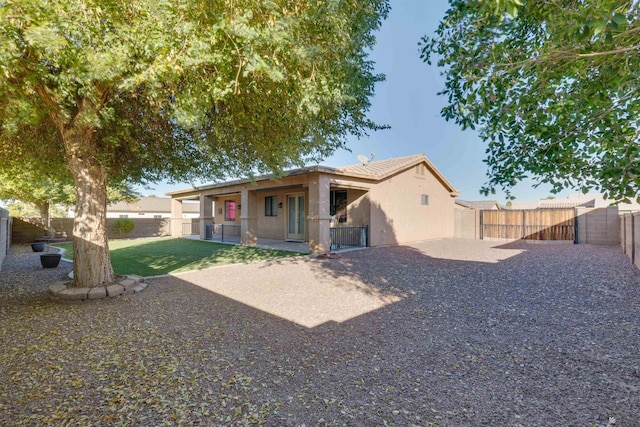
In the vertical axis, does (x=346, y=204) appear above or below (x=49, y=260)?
above

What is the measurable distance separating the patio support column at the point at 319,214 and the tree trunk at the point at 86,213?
21.3 feet

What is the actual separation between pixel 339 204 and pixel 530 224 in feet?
33.7

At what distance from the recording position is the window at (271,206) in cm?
1650

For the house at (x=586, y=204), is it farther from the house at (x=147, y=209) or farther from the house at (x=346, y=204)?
the house at (x=147, y=209)

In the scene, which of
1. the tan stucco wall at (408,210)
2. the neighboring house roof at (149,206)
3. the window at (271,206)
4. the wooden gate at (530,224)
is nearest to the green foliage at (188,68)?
the tan stucco wall at (408,210)

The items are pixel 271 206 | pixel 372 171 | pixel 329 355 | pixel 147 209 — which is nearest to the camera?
pixel 329 355

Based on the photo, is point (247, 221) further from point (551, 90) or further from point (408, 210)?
point (551, 90)

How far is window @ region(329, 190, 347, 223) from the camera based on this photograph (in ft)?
45.8

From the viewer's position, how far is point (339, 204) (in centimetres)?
1423

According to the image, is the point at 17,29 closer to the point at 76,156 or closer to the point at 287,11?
the point at 76,156

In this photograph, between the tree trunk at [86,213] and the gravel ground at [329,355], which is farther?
the tree trunk at [86,213]

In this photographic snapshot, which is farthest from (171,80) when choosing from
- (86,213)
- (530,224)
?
(530,224)

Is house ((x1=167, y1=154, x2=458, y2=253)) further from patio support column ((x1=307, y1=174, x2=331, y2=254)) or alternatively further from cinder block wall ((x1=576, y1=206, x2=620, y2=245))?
cinder block wall ((x1=576, y1=206, x2=620, y2=245))

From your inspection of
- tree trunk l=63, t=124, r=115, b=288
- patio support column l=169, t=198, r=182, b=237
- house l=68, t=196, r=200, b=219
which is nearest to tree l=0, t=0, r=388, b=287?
tree trunk l=63, t=124, r=115, b=288
